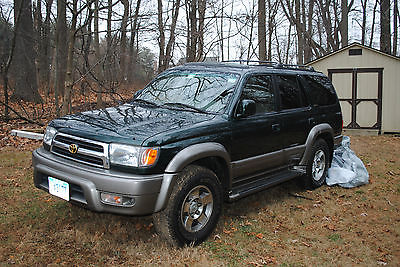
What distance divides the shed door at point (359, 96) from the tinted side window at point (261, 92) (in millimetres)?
8903

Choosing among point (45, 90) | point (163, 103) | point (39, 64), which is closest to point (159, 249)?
point (163, 103)

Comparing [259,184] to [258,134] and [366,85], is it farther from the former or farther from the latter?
[366,85]

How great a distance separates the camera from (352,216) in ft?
16.8

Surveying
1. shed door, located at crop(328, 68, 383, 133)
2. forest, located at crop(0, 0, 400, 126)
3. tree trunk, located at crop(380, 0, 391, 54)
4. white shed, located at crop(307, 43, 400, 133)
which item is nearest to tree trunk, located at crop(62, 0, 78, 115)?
forest, located at crop(0, 0, 400, 126)

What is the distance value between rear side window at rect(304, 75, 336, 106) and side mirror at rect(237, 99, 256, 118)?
79.4 inches

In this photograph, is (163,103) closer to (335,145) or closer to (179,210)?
(179,210)

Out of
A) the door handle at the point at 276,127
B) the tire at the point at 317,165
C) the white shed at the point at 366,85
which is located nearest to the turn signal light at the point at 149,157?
the door handle at the point at 276,127

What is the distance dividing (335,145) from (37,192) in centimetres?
493

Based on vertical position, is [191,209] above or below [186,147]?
below

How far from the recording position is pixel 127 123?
3.88m

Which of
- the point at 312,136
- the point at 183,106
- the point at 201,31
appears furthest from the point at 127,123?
the point at 201,31

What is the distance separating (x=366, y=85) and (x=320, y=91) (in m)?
7.62

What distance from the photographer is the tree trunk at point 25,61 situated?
525 inches

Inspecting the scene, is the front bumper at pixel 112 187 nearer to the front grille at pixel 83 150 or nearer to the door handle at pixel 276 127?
the front grille at pixel 83 150
